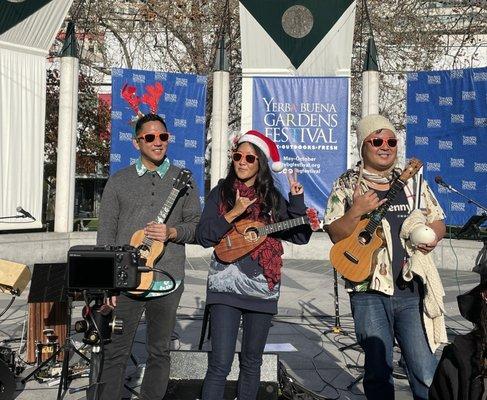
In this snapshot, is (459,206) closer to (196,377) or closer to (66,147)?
(66,147)

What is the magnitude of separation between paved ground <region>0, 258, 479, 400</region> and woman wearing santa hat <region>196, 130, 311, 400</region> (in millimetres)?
1482

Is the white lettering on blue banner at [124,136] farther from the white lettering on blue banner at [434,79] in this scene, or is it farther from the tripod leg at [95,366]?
the tripod leg at [95,366]

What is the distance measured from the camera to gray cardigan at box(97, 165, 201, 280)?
4.00m

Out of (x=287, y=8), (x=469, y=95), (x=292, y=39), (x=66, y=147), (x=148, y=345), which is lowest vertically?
(x=148, y=345)

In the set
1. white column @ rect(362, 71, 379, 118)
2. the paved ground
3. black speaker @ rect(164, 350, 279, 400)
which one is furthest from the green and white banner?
black speaker @ rect(164, 350, 279, 400)

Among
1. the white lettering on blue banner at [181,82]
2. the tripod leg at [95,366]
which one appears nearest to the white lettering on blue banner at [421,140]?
the white lettering on blue banner at [181,82]

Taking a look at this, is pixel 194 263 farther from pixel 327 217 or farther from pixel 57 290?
pixel 327 217

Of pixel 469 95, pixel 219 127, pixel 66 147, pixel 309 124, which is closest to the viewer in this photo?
pixel 469 95

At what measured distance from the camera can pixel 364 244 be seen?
138 inches

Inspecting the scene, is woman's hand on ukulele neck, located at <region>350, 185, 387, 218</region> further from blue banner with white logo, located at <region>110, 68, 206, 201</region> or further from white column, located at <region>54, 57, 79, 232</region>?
white column, located at <region>54, 57, 79, 232</region>

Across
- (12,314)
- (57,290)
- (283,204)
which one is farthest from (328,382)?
(12,314)

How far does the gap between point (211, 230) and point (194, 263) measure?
384 inches

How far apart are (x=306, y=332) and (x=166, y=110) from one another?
7335mm

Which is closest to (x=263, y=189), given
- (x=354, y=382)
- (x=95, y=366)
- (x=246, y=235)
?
(x=246, y=235)
